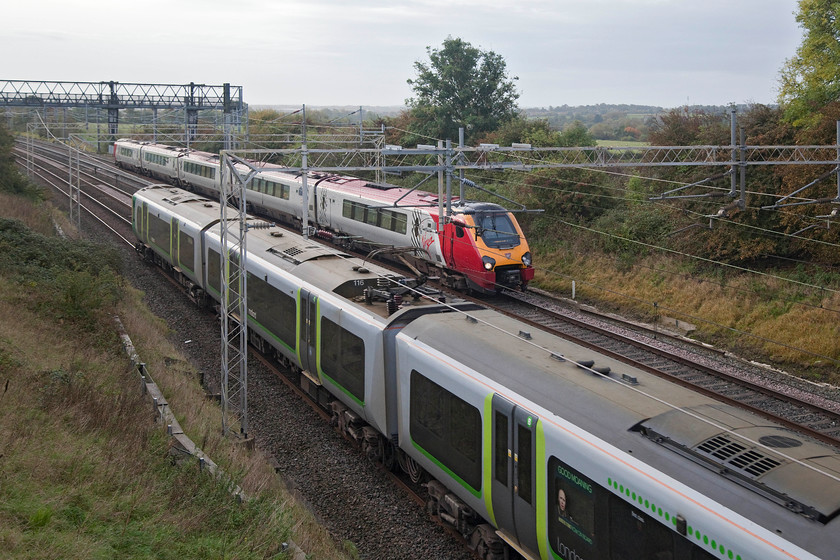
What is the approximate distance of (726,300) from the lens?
2186cm

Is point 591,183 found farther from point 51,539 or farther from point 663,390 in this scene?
point 51,539

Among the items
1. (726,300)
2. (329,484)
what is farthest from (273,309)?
(726,300)

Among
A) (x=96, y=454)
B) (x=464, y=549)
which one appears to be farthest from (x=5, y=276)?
(x=464, y=549)

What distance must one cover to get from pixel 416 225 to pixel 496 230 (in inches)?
118

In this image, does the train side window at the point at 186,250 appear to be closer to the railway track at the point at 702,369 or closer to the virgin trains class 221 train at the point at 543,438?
the virgin trains class 221 train at the point at 543,438

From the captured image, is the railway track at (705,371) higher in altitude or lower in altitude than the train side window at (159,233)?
lower

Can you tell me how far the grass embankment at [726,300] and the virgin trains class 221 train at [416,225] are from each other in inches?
80.7

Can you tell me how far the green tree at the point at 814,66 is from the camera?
24688 millimetres

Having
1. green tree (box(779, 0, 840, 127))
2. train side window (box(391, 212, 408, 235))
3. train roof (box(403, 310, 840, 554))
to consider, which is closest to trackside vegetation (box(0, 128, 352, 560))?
Answer: train roof (box(403, 310, 840, 554))

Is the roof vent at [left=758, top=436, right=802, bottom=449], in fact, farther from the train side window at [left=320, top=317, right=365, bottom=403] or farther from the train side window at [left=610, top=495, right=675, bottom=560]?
the train side window at [left=320, top=317, right=365, bottom=403]

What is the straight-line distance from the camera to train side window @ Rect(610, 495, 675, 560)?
20.8 ft

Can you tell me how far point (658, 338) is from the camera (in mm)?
20047

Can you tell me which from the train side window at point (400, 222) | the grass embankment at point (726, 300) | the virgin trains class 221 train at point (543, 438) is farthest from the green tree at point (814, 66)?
the virgin trains class 221 train at point (543, 438)

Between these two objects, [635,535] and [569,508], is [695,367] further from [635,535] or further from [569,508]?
[635,535]
